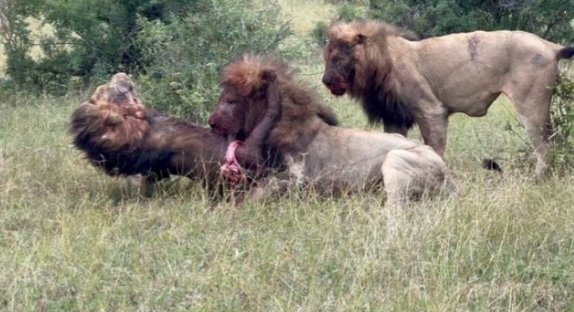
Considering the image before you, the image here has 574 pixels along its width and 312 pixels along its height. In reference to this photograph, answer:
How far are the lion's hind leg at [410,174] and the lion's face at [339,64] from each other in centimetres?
120

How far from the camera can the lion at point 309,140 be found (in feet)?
22.7

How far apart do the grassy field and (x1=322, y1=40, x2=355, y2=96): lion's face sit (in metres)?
1.17

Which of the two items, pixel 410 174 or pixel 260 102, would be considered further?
pixel 260 102

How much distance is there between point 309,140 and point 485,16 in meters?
6.67

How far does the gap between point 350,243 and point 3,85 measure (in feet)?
22.7

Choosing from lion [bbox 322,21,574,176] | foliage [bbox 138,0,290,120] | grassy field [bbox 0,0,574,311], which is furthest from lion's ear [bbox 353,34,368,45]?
foliage [bbox 138,0,290,120]

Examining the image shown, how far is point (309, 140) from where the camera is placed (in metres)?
7.13

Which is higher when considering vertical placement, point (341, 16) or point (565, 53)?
point (565, 53)

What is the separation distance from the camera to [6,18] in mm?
11656

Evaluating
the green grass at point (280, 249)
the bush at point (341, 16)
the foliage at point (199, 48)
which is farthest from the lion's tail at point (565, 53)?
the bush at point (341, 16)

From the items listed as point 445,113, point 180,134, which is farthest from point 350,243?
point 445,113

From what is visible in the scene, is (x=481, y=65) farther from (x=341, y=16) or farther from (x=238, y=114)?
(x=341, y=16)

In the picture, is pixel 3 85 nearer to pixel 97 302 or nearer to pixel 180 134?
pixel 180 134

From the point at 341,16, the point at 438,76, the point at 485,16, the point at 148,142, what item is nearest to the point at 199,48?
the point at 438,76
